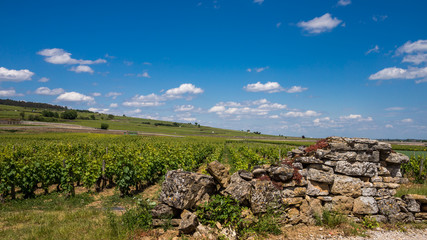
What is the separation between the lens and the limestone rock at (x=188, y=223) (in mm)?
7017

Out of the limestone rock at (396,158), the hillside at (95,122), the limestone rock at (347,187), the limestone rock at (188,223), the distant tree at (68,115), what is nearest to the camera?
the limestone rock at (188,223)

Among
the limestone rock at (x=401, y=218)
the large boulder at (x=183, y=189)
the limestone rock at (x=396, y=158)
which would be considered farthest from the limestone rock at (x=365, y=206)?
the large boulder at (x=183, y=189)

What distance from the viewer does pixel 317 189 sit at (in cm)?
876

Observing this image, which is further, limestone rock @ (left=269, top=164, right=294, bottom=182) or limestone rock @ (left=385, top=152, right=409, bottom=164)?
limestone rock @ (left=385, top=152, right=409, bottom=164)

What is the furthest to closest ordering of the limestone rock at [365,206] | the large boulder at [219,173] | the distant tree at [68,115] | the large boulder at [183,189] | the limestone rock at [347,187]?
the distant tree at [68,115], the limestone rock at [347,187], the limestone rock at [365,206], the large boulder at [219,173], the large boulder at [183,189]

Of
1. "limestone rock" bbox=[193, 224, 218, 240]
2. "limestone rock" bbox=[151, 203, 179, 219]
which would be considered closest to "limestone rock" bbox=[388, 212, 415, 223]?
"limestone rock" bbox=[193, 224, 218, 240]

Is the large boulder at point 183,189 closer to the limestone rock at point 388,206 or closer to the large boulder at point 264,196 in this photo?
the large boulder at point 264,196

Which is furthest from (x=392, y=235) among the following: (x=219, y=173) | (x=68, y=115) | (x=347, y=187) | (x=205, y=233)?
(x=68, y=115)

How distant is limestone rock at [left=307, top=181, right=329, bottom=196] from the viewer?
28.7 feet

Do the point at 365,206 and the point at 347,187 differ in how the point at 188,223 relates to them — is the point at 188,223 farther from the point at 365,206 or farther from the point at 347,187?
the point at 365,206

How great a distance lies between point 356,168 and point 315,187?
185 cm

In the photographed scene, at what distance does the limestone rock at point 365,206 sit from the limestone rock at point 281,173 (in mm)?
2793

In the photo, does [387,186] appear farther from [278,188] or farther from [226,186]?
[226,186]

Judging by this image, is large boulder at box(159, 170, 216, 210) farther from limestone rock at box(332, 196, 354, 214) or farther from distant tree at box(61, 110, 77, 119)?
distant tree at box(61, 110, 77, 119)
